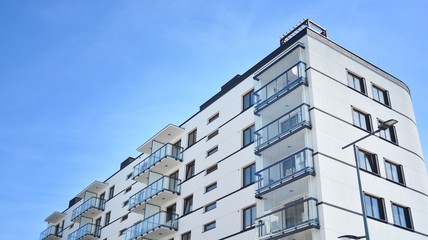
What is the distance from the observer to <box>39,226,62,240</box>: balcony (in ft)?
178

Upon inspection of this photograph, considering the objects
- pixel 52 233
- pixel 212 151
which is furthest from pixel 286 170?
pixel 52 233

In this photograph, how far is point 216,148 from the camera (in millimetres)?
32688

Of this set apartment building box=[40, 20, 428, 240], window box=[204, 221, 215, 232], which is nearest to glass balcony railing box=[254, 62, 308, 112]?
apartment building box=[40, 20, 428, 240]

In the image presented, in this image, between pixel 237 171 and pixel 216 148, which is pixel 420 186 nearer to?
pixel 237 171

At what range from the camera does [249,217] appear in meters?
27.4

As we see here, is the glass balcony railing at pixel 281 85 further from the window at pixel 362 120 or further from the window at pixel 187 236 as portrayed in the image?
the window at pixel 187 236

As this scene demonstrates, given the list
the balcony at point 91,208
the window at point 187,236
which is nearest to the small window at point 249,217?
the window at point 187,236

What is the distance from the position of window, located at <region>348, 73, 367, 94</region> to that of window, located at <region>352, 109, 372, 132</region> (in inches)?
61.4

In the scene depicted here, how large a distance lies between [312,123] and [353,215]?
4.89 meters

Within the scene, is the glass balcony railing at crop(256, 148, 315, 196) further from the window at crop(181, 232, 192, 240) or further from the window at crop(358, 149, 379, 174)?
the window at crop(181, 232, 192, 240)

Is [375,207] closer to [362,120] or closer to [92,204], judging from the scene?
[362,120]

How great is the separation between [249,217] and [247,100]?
7804 millimetres

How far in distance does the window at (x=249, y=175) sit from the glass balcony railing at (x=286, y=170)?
1834 millimetres

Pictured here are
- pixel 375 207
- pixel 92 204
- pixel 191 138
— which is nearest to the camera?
pixel 375 207
